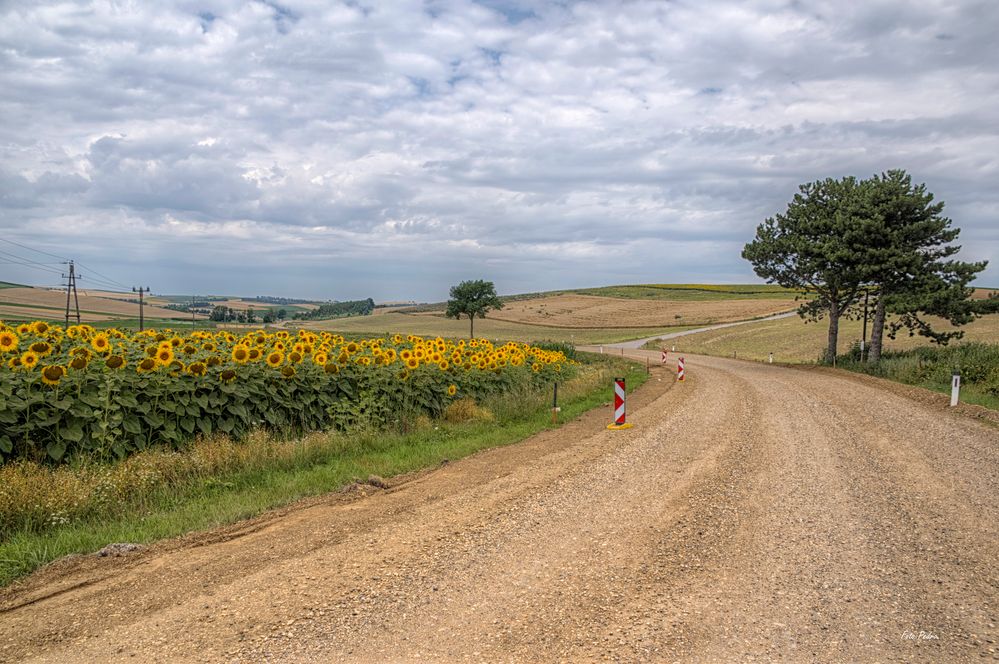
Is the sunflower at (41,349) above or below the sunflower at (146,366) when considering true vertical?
above

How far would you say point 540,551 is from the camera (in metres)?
5.54

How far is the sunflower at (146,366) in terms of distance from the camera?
8336 millimetres

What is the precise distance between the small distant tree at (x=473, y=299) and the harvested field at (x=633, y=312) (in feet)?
48.3

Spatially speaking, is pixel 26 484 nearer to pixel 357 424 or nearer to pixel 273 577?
pixel 273 577

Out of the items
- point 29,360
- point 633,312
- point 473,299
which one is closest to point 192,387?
point 29,360

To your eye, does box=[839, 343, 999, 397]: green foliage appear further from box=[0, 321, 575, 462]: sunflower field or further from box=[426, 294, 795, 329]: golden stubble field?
box=[426, 294, 795, 329]: golden stubble field

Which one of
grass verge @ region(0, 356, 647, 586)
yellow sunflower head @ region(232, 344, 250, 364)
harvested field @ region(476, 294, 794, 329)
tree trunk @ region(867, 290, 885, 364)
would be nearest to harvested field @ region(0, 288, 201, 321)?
harvested field @ region(476, 294, 794, 329)

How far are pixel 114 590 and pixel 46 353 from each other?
15.4ft

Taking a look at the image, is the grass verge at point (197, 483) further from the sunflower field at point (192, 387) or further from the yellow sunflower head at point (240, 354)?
the yellow sunflower head at point (240, 354)

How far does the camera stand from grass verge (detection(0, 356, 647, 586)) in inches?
228

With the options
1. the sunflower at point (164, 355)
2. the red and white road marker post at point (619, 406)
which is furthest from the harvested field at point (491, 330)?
the sunflower at point (164, 355)

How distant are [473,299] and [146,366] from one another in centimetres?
6525

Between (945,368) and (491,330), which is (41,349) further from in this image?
(491,330)

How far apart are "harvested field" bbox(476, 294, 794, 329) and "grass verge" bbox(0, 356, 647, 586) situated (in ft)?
239
